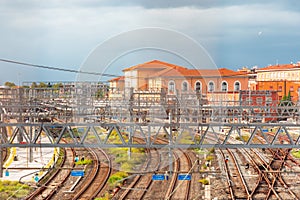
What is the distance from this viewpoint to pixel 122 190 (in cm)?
1041

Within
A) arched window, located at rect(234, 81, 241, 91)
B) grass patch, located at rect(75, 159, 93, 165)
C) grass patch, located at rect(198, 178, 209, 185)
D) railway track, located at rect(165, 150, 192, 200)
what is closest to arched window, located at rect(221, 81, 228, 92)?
arched window, located at rect(234, 81, 241, 91)

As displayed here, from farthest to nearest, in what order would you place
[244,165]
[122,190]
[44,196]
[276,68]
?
[276,68], [244,165], [122,190], [44,196]

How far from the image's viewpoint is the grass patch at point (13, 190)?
9.78m

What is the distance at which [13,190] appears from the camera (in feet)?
33.7

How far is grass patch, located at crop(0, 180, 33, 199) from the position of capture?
9.78 m

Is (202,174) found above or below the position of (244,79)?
below

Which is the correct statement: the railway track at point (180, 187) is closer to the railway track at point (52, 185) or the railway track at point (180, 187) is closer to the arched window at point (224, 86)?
the railway track at point (52, 185)

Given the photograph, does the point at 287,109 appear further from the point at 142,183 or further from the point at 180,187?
the point at 142,183

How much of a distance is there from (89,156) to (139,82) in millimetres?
14928

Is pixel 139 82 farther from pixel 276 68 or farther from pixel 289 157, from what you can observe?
pixel 276 68

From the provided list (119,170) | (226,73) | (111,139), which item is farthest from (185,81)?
(119,170)

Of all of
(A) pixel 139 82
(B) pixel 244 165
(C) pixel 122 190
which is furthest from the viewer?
(A) pixel 139 82

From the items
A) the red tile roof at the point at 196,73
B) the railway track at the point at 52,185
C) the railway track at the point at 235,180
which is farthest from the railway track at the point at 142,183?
the red tile roof at the point at 196,73

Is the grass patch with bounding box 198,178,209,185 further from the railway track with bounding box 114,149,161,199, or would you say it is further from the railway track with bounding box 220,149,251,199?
the railway track with bounding box 114,149,161,199
